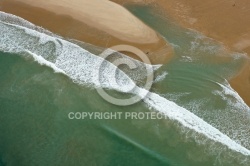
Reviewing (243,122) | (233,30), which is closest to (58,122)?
(243,122)

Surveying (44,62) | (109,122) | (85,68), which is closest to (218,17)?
(85,68)

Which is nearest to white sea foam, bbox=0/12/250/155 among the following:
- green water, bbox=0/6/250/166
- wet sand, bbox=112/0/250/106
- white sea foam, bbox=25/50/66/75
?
white sea foam, bbox=25/50/66/75

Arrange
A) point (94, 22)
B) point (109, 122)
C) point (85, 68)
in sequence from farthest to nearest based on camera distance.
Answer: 1. point (94, 22)
2. point (85, 68)
3. point (109, 122)

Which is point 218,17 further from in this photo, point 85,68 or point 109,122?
point 109,122

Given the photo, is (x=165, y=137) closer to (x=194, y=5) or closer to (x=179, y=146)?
(x=179, y=146)

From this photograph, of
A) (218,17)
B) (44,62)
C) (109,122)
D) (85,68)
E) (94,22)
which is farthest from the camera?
(218,17)

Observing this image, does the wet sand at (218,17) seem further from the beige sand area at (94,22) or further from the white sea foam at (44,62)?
the white sea foam at (44,62)
